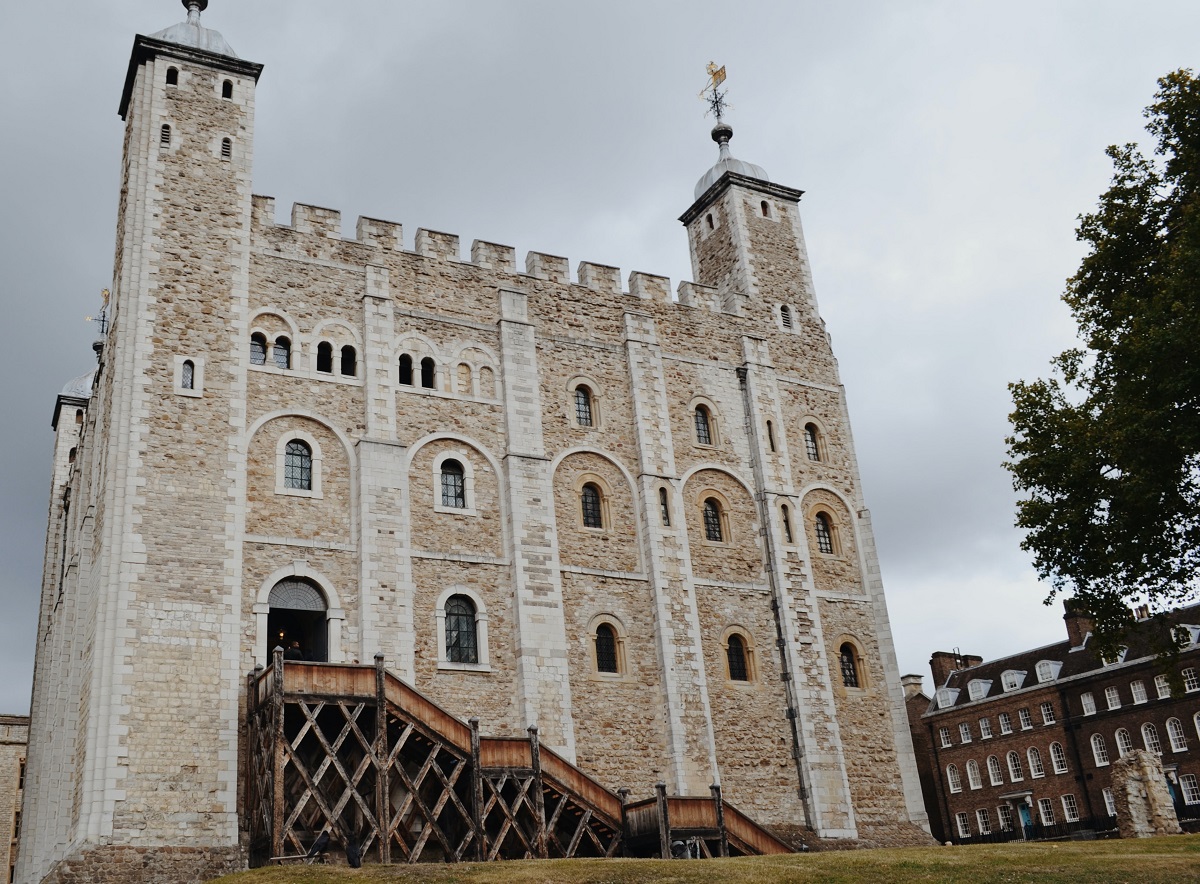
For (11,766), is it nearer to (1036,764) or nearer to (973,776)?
(973,776)

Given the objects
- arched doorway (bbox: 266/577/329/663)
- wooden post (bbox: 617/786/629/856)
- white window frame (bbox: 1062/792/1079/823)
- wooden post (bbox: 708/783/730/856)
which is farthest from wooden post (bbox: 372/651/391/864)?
white window frame (bbox: 1062/792/1079/823)

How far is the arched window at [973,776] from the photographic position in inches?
2024

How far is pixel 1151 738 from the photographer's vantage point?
45188 millimetres

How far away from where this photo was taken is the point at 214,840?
22.4 metres

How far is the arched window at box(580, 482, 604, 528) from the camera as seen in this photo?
3064 centimetres

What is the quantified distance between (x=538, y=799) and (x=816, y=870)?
20.8 ft

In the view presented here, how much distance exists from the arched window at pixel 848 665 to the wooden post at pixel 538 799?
12.0 metres

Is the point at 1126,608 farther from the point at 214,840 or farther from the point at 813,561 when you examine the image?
the point at 214,840

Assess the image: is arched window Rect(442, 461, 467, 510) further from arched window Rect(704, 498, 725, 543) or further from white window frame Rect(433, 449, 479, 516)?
arched window Rect(704, 498, 725, 543)

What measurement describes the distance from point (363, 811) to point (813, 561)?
1631cm

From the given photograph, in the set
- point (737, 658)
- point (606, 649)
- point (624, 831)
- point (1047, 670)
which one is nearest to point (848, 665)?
point (737, 658)

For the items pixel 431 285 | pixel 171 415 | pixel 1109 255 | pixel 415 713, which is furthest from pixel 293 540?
pixel 1109 255

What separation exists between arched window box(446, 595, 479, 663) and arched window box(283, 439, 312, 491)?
427cm

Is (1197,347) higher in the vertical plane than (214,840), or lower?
higher
